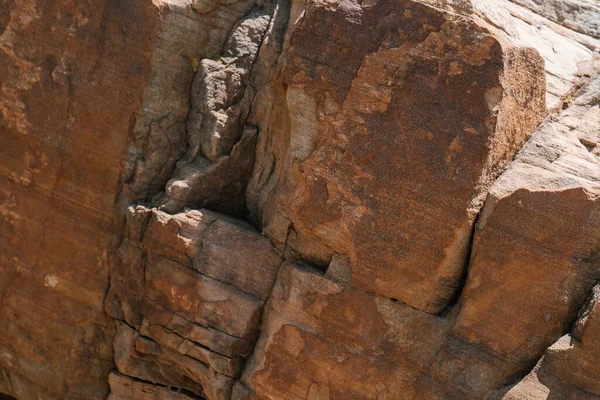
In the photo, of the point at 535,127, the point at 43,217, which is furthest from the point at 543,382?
the point at 43,217

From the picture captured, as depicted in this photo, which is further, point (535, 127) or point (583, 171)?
point (535, 127)

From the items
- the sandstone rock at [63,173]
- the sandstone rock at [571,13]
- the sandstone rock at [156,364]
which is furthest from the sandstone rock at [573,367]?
the sandstone rock at [63,173]

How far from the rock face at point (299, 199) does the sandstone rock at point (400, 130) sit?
1 cm

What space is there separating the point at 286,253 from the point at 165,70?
1324mm

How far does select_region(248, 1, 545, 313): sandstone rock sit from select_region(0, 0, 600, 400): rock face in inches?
0.4

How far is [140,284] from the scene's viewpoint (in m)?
4.68

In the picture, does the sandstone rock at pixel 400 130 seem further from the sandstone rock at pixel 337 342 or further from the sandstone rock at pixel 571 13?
the sandstone rock at pixel 571 13

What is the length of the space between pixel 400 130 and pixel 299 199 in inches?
26.1

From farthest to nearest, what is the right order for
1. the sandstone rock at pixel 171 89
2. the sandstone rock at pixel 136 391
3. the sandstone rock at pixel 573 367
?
the sandstone rock at pixel 136 391 < the sandstone rock at pixel 171 89 < the sandstone rock at pixel 573 367

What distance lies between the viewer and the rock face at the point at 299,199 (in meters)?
3.79

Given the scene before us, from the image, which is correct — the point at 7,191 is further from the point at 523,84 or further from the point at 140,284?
the point at 523,84

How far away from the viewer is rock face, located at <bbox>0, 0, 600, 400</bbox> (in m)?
3.79

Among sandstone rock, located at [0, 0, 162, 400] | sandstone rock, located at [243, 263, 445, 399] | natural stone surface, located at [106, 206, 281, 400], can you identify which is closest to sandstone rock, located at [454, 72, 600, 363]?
sandstone rock, located at [243, 263, 445, 399]

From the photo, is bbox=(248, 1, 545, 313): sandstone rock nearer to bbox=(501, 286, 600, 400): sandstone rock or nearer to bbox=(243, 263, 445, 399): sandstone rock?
bbox=(243, 263, 445, 399): sandstone rock
